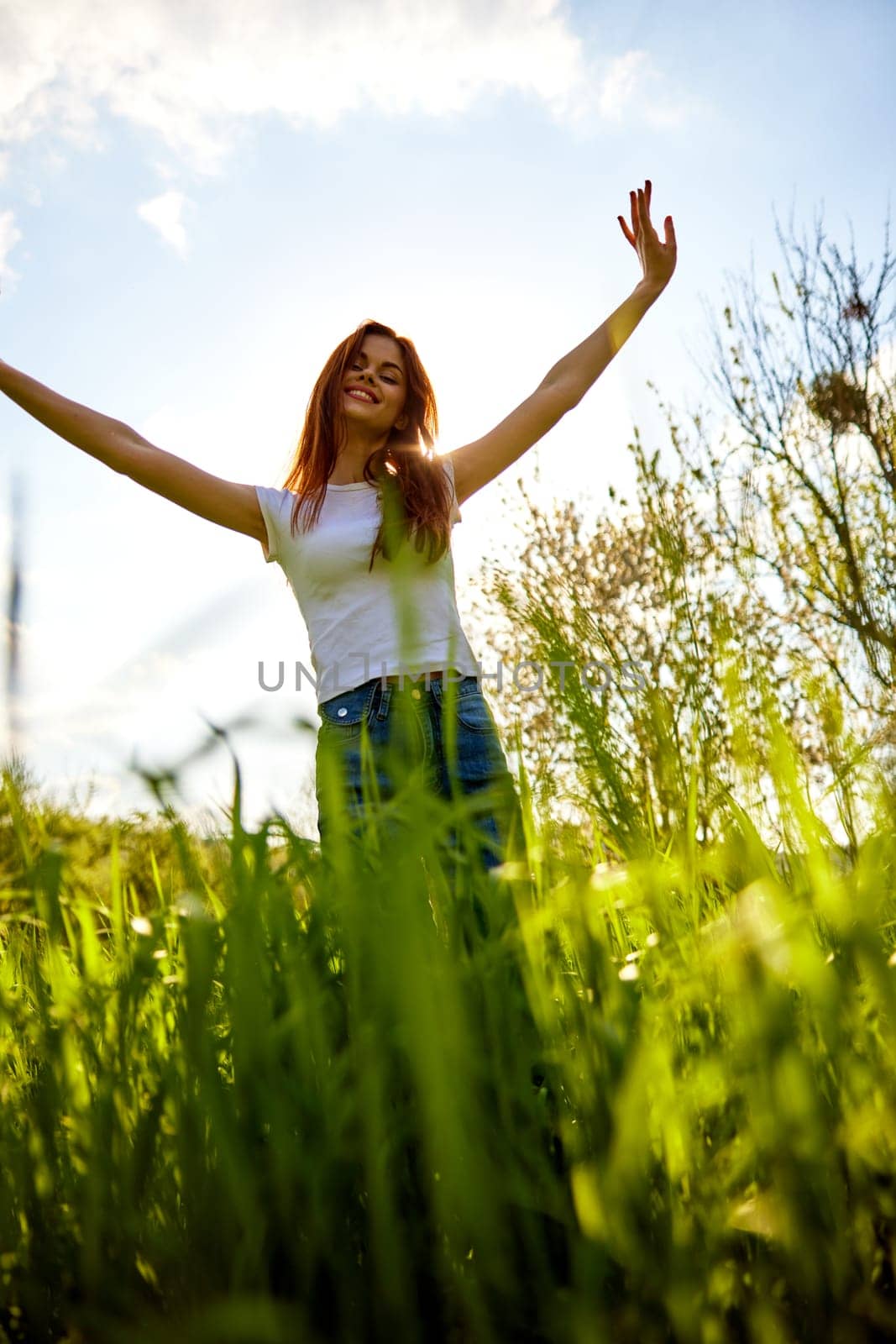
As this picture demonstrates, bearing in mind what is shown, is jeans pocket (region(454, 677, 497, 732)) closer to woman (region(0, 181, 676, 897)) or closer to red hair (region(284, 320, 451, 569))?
woman (region(0, 181, 676, 897))

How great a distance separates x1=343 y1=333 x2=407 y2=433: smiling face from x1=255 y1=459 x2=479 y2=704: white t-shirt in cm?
34

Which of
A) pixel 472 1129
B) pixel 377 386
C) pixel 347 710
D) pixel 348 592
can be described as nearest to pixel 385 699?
pixel 347 710

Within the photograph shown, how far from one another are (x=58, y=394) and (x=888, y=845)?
214cm

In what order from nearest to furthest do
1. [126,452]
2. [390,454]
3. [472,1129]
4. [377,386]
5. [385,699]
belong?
[472,1129] → [385,699] → [126,452] → [390,454] → [377,386]

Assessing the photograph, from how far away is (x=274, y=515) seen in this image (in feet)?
7.98

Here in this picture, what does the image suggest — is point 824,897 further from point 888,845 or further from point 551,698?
point 551,698

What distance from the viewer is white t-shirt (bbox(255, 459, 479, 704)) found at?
217 centimetres

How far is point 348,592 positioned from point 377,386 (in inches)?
30.8

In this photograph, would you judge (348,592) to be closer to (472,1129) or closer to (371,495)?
(371,495)

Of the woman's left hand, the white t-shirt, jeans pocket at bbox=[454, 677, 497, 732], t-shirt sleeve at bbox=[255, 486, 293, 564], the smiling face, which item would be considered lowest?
jeans pocket at bbox=[454, 677, 497, 732]

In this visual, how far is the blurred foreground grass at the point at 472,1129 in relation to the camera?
1.72 ft

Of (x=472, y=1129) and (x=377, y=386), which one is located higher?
(x=377, y=386)

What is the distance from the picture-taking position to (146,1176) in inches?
27.1

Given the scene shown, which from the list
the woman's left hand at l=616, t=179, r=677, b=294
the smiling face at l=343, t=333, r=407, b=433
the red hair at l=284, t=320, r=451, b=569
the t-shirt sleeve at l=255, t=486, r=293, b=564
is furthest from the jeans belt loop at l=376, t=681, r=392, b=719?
the woman's left hand at l=616, t=179, r=677, b=294
